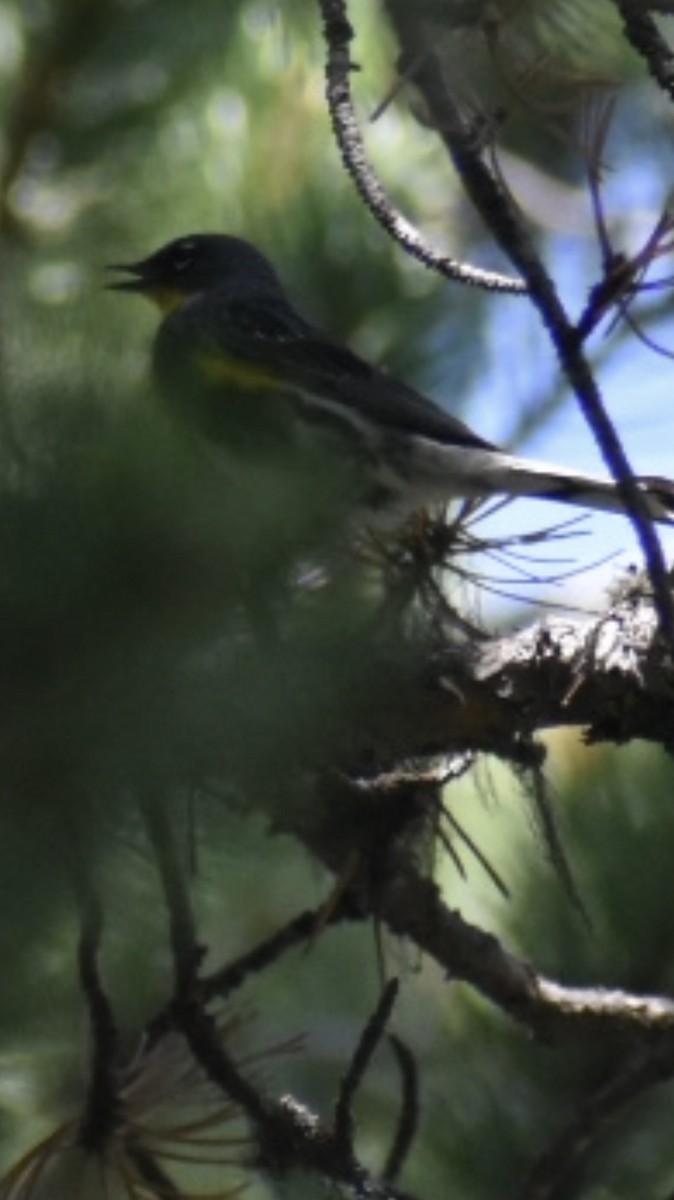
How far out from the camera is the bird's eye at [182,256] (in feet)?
9.50

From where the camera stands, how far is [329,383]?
9.16 ft

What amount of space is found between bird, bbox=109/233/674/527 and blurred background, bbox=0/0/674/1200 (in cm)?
7

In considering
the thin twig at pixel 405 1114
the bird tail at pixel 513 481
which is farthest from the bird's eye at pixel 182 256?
the thin twig at pixel 405 1114

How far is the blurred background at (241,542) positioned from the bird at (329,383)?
0.07 m

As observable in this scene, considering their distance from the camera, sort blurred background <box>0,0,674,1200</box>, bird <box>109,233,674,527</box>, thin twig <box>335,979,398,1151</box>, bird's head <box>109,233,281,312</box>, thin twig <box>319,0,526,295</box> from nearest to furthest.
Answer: blurred background <box>0,0,674,1200</box>, thin twig <box>335,979,398,1151</box>, thin twig <box>319,0,526,295</box>, bird <box>109,233,674,527</box>, bird's head <box>109,233,281,312</box>

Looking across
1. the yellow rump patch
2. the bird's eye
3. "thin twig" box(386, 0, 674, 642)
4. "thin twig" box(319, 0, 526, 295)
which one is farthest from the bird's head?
"thin twig" box(386, 0, 674, 642)

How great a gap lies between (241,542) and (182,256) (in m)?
2.21

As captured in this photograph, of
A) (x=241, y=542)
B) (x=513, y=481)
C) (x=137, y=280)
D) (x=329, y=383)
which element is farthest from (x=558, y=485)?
(x=241, y=542)

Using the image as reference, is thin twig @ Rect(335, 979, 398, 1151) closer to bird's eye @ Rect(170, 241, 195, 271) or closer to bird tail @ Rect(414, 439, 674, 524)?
bird tail @ Rect(414, 439, 674, 524)

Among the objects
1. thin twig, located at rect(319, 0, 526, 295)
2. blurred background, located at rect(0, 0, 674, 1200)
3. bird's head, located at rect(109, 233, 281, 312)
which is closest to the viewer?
blurred background, located at rect(0, 0, 674, 1200)

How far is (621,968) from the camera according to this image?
240 cm

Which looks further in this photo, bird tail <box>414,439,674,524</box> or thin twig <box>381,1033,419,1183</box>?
bird tail <box>414,439,674,524</box>

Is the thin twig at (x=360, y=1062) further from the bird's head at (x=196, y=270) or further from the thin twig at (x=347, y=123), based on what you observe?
the bird's head at (x=196, y=270)

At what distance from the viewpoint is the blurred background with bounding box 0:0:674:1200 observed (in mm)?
882
